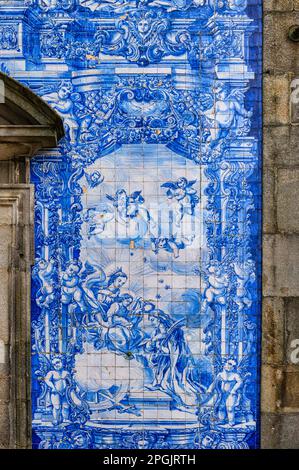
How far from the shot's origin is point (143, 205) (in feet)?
17.8

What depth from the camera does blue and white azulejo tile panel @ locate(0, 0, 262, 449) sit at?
17.7 feet

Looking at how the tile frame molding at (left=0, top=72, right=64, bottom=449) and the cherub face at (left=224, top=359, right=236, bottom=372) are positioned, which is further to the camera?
the cherub face at (left=224, top=359, right=236, bottom=372)

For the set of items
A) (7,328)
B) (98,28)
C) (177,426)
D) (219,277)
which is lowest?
(177,426)

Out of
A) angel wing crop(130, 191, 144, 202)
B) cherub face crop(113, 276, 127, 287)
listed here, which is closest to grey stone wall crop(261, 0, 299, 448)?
angel wing crop(130, 191, 144, 202)

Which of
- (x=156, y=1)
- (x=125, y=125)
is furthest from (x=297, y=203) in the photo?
(x=156, y=1)

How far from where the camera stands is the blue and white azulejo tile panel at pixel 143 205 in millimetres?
5391

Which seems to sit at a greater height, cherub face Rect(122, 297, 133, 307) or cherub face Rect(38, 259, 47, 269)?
cherub face Rect(38, 259, 47, 269)

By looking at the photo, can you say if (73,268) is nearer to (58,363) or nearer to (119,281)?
(119,281)

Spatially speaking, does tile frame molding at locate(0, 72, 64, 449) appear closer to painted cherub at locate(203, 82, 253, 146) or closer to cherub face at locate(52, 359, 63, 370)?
cherub face at locate(52, 359, 63, 370)

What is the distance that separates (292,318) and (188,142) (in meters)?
1.87

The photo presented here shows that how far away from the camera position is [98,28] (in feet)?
17.7

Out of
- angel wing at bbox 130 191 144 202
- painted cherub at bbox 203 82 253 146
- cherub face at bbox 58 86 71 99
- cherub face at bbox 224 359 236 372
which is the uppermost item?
cherub face at bbox 58 86 71 99

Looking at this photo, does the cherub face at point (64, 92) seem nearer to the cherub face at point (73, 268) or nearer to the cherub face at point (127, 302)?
the cherub face at point (73, 268)

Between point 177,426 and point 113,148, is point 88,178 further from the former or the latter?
point 177,426
